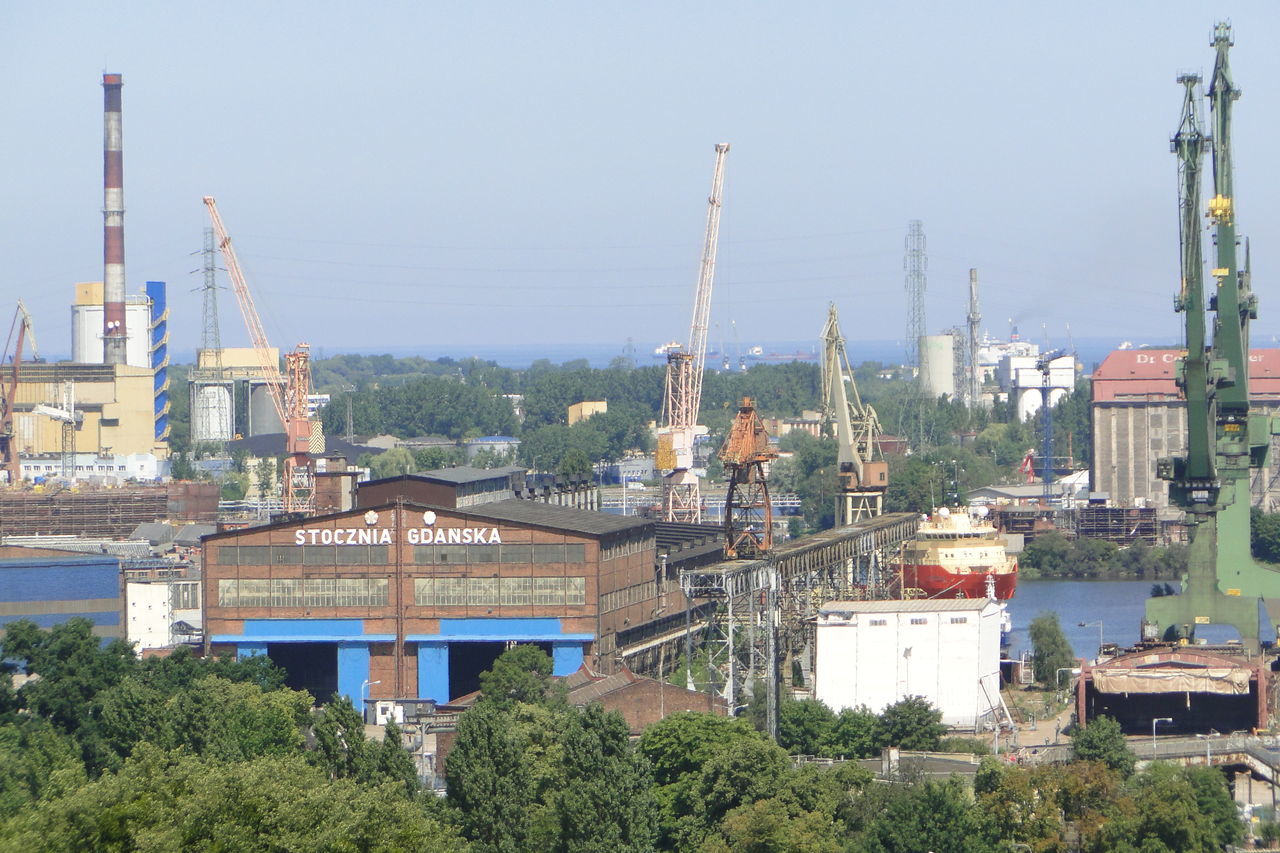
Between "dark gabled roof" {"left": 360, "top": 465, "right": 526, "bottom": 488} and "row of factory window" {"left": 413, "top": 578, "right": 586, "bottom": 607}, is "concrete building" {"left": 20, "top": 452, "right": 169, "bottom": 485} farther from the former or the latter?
"row of factory window" {"left": 413, "top": 578, "right": 586, "bottom": 607}

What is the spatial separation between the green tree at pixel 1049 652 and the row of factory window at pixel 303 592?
606 inches

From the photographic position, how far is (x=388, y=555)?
54.6 m

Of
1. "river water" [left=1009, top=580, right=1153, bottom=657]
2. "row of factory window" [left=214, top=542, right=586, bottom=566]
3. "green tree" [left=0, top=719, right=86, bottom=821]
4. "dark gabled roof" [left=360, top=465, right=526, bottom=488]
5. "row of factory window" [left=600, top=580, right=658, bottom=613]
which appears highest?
"dark gabled roof" [left=360, top=465, right=526, bottom=488]

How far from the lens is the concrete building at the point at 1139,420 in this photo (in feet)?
373

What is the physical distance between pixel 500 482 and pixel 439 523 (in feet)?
50.1

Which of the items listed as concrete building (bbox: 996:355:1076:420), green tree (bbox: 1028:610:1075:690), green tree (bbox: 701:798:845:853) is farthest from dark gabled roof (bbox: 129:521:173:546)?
concrete building (bbox: 996:355:1076:420)

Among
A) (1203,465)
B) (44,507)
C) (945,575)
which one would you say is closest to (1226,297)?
(1203,465)

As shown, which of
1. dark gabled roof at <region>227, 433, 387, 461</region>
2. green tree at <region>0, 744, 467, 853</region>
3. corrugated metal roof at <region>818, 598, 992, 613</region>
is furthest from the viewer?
dark gabled roof at <region>227, 433, 387, 461</region>

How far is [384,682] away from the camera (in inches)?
2141

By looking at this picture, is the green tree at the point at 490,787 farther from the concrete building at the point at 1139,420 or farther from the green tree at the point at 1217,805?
the concrete building at the point at 1139,420

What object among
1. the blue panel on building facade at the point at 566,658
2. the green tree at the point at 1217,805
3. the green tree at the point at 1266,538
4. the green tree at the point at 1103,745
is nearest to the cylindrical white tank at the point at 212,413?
the green tree at the point at 1266,538

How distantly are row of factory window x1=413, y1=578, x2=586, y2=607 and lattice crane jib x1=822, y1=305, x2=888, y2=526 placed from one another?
27.6 metres

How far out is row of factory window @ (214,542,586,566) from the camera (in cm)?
5400

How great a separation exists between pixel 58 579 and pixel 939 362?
12777 cm
